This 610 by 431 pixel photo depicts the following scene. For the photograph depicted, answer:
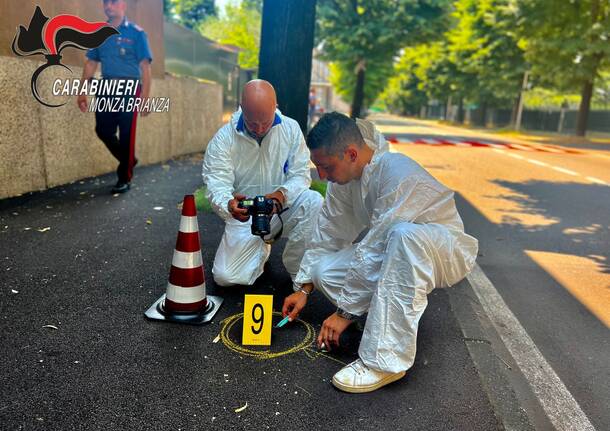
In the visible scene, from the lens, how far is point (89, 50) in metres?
6.49

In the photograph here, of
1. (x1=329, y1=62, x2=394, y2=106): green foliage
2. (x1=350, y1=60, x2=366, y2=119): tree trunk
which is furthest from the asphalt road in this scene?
(x1=329, y1=62, x2=394, y2=106): green foliage

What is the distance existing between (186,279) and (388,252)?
4.31 feet

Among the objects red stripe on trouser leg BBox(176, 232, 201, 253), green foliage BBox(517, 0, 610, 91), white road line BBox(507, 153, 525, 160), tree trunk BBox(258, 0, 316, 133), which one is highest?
green foliage BBox(517, 0, 610, 91)

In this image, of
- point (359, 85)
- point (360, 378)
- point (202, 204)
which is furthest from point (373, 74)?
point (360, 378)

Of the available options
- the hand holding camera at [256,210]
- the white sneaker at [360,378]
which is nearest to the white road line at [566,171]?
the hand holding camera at [256,210]

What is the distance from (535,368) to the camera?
265 cm

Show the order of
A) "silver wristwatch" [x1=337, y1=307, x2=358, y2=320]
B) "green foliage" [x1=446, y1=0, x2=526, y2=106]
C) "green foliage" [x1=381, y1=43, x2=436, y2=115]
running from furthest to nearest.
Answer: "green foliage" [x1=381, y1=43, x2=436, y2=115], "green foliage" [x1=446, y1=0, x2=526, y2=106], "silver wristwatch" [x1=337, y1=307, x2=358, y2=320]

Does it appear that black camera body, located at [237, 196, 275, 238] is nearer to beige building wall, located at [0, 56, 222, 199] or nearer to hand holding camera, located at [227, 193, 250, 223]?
hand holding camera, located at [227, 193, 250, 223]

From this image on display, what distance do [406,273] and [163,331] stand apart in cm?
150

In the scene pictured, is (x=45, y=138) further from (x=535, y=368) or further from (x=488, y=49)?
(x=488, y=49)

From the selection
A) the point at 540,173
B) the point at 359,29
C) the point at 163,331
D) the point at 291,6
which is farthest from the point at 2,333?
the point at 359,29

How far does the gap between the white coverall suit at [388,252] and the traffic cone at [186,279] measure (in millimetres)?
676

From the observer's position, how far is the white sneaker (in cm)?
229

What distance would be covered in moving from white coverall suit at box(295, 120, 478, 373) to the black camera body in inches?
13.9
